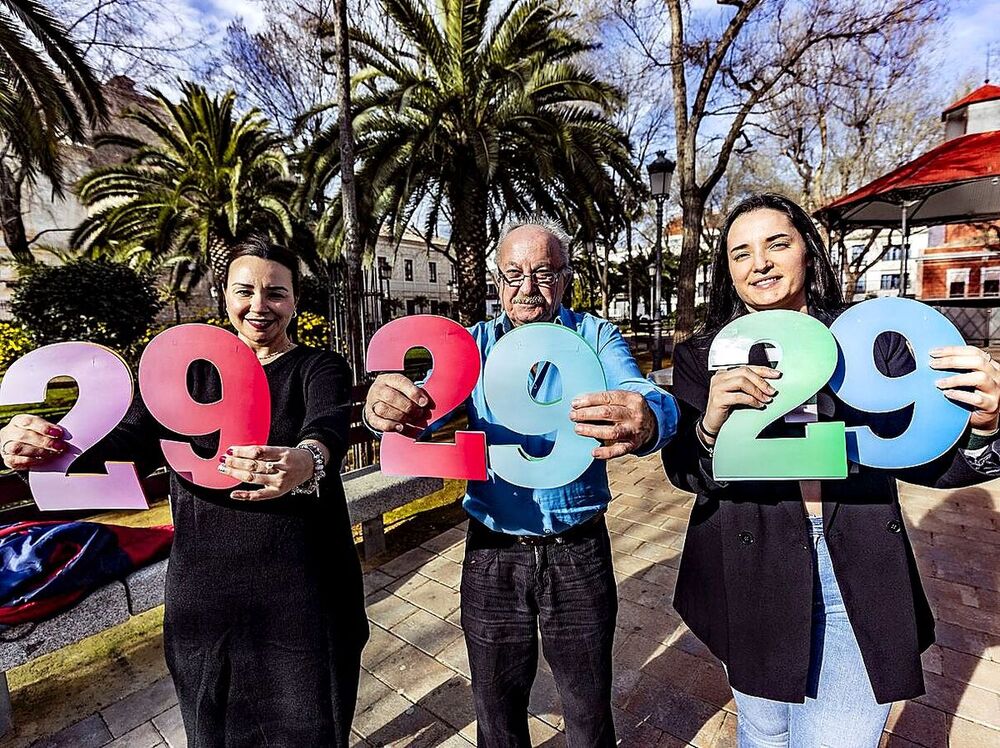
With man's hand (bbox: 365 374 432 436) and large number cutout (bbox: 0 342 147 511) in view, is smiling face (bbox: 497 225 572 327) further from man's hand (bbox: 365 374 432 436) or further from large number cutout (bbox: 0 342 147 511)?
large number cutout (bbox: 0 342 147 511)

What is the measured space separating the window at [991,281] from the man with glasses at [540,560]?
120 feet

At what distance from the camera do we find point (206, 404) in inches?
59.9

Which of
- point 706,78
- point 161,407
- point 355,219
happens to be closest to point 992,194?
point 706,78

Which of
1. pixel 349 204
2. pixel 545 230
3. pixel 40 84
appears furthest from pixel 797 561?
pixel 40 84

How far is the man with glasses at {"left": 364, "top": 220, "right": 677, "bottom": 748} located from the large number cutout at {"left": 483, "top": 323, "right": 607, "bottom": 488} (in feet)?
0.61

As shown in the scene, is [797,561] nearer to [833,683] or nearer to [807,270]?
[833,683]

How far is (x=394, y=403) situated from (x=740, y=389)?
2.96 ft

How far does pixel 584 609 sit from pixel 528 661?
0.28 metres

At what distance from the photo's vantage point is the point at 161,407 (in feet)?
4.92

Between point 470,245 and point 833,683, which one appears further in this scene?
point 470,245

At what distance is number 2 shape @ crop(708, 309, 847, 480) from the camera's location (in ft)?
4.23

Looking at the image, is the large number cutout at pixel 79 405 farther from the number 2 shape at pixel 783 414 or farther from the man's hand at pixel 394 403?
the number 2 shape at pixel 783 414

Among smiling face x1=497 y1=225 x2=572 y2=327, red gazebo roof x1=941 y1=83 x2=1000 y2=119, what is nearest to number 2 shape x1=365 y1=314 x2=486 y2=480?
smiling face x1=497 y1=225 x2=572 y2=327

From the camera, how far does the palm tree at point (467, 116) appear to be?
8.80m
